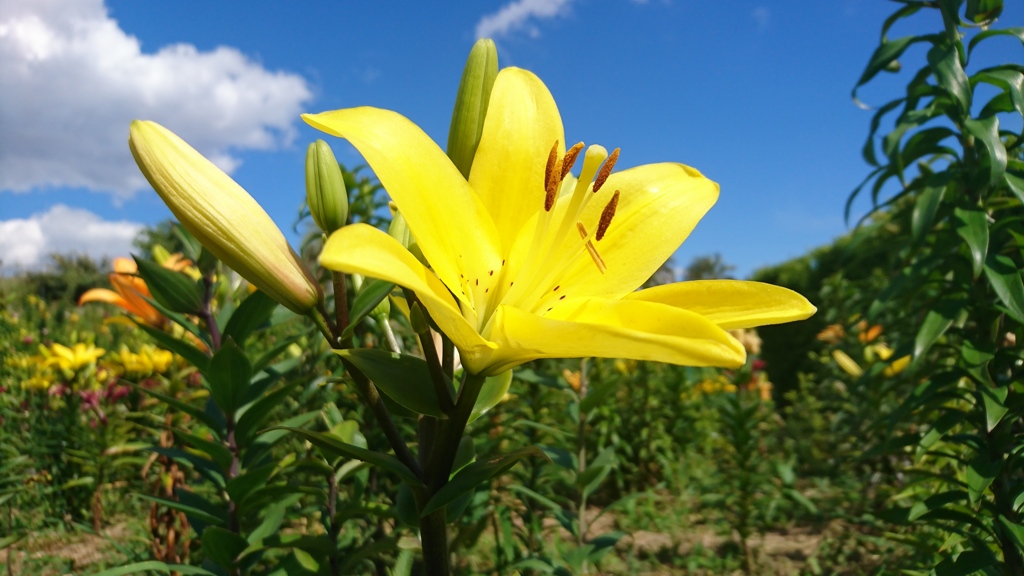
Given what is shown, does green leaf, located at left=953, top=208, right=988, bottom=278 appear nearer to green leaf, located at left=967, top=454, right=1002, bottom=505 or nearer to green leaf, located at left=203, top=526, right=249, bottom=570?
green leaf, located at left=967, top=454, right=1002, bottom=505

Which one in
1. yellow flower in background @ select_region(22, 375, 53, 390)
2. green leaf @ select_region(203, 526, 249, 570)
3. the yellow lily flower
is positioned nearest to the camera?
the yellow lily flower

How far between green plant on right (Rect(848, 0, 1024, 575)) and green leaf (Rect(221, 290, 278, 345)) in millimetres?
1402

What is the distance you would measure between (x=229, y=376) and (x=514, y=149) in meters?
0.64

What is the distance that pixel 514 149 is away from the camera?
83 cm

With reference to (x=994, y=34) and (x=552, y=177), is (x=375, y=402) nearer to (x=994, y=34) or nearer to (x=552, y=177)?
(x=552, y=177)

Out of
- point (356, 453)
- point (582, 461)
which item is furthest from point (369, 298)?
point (582, 461)

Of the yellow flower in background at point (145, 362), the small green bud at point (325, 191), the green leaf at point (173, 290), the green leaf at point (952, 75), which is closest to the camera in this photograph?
the small green bud at point (325, 191)

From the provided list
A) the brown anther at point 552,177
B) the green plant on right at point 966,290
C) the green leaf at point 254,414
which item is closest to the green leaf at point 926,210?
the green plant on right at point 966,290

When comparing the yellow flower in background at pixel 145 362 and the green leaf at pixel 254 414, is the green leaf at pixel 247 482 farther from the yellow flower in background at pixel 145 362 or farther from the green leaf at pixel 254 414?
the yellow flower in background at pixel 145 362

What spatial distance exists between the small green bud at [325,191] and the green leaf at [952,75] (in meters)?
1.62

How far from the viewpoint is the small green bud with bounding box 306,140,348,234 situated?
732 mm

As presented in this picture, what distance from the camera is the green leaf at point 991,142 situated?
1.45 metres

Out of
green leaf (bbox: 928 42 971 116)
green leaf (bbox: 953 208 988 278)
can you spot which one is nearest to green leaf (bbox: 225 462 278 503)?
green leaf (bbox: 953 208 988 278)

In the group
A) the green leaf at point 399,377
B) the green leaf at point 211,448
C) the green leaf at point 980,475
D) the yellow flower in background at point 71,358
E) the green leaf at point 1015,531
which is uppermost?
the yellow flower in background at point 71,358
